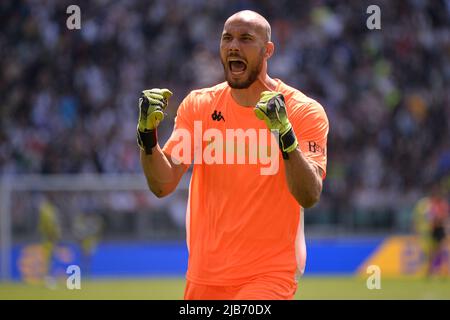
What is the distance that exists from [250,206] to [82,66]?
19494 mm

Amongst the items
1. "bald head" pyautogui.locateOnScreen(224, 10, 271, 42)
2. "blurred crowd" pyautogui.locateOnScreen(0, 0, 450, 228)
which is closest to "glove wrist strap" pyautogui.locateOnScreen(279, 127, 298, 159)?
"bald head" pyautogui.locateOnScreen(224, 10, 271, 42)

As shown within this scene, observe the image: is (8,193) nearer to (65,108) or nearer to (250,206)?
(65,108)

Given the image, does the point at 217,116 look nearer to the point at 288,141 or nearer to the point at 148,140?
the point at 148,140

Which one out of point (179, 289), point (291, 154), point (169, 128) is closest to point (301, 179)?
point (291, 154)

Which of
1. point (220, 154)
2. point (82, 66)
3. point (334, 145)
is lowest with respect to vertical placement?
point (220, 154)

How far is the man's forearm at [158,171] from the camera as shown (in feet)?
20.6

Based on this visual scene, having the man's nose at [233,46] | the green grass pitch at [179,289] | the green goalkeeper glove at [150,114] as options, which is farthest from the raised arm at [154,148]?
the green grass pitch at [179,289]

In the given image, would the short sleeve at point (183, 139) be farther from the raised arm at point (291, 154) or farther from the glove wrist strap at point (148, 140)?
the raised arm at point (291, 154)

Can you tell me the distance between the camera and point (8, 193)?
71.5ft

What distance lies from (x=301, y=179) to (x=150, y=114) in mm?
1042

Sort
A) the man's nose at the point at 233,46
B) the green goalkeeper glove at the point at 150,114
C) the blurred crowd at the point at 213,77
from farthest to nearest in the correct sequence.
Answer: the blurred crowd at the point at 213,77 → the man's nose at the point at 233,46 → the green goalkeeper glove at the point at 150,114

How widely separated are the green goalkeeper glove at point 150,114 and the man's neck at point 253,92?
0.62 meters

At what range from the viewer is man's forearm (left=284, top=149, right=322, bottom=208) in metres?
5.93

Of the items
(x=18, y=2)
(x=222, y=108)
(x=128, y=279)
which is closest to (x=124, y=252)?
(x=128, y=279)
